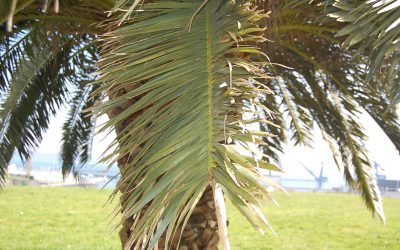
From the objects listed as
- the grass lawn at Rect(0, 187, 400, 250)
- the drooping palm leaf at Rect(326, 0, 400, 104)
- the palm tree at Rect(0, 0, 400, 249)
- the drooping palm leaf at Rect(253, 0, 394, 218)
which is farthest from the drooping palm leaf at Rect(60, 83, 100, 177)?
the drooping palm leaf at Rect(326, 0, 400, 104)

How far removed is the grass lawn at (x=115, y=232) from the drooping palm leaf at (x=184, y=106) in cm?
627

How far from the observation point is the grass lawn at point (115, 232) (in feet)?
32.7

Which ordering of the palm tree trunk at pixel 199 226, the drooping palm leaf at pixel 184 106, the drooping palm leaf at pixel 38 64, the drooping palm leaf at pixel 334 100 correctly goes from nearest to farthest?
1. the drooping palm leaf at pixel 184 106
2. the palm tree trunk at pixel 199 226
3. the drooping palm leaf at pixel 38 64
4. the drooping palm leaf at pixel 334 100

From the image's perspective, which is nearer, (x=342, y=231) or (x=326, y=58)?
(x=326, y=58)

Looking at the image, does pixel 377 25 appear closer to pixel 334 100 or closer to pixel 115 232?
pixel 334 100

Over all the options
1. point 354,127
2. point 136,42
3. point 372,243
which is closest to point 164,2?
point 136,42

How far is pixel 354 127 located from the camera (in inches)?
227

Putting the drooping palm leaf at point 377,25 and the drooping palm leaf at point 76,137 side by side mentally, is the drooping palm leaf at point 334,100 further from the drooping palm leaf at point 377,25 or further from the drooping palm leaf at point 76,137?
the drooping palm leaf at point 377,25

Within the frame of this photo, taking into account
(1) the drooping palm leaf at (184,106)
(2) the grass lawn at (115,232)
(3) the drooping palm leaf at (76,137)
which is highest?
(3) the drooping palm leaf at (76,137)

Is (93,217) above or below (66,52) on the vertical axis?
below

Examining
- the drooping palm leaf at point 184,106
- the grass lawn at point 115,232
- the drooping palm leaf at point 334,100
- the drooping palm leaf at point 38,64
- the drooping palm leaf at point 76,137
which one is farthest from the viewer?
the grass lawn at point 115,232

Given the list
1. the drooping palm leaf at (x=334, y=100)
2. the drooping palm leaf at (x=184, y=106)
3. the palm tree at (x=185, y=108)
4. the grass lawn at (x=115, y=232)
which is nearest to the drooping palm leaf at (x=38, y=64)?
the palm tree at (x=185, y=108)

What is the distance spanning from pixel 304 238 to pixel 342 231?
1.19 meters

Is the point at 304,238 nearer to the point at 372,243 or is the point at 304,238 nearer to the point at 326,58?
the point at 372,243
